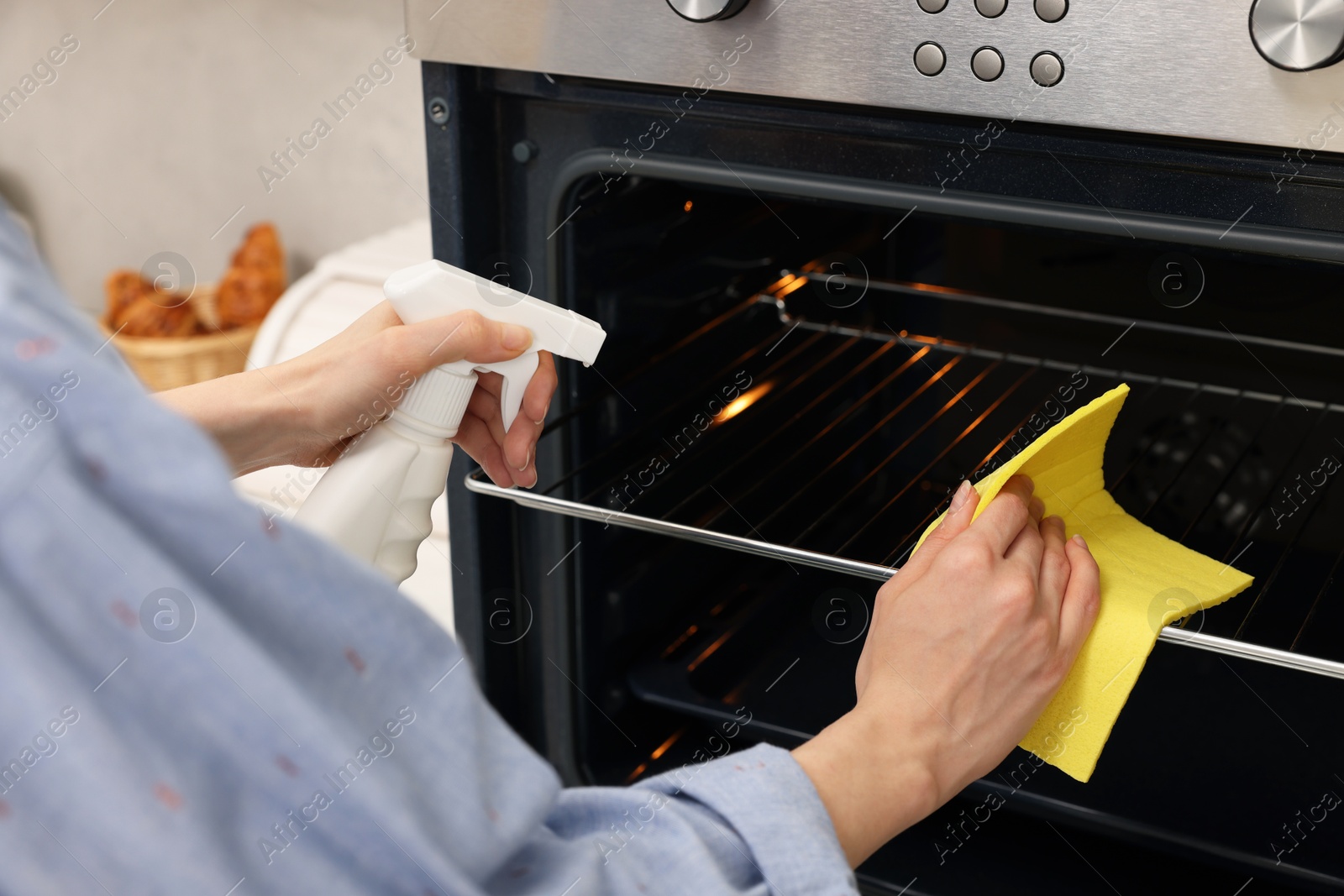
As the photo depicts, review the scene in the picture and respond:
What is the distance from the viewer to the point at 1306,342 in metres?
0.92

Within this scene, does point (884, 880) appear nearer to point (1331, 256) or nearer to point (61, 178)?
point (1331, 256)

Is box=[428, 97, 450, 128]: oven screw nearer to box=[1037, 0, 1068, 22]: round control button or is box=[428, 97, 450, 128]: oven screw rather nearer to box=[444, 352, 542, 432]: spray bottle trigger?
box=[444, 352, 542, 432]: spray bottle trigger

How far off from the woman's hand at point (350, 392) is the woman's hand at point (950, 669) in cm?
25

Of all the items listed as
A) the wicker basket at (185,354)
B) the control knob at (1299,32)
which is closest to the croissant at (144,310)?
the wicker basket at (185,354)

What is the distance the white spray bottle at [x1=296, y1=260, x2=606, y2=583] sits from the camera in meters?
0.65

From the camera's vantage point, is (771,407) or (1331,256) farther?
(771,407)


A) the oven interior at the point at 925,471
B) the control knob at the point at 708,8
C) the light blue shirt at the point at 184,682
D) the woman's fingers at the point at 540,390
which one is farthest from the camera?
the oven interior at the point at 925,471

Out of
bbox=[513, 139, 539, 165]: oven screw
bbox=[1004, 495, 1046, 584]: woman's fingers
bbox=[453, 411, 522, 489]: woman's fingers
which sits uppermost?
bbox=[513, 139, 539, 165]: oven screw

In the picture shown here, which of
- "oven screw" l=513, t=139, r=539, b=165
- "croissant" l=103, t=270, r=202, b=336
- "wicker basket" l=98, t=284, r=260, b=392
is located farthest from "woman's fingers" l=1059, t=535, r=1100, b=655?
"croissant" l=103, t=270, r=202, b=336

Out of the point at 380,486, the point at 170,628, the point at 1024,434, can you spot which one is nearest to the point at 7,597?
the point at 170,628

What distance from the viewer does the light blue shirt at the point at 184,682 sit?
11.9 inches

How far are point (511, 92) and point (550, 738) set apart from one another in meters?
0.45

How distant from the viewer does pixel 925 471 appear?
902 millimetres

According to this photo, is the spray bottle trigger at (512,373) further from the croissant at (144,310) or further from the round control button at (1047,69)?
the croissant at (144,310)
